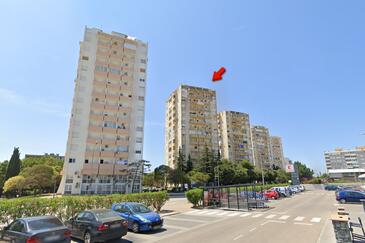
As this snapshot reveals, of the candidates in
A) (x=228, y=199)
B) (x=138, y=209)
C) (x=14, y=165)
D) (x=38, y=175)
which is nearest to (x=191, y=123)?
(x=38, y=175)

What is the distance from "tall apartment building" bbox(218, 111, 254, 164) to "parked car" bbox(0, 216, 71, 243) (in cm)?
8908

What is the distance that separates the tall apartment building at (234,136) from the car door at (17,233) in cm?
8945

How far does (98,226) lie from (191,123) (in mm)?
73182

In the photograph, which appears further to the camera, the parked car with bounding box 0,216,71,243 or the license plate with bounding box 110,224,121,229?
the license plate with bounding box 110,224,121,229

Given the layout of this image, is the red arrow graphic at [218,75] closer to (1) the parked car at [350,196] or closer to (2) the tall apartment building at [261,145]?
(1) the parked car at [350,196]

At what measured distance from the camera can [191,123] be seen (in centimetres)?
8219

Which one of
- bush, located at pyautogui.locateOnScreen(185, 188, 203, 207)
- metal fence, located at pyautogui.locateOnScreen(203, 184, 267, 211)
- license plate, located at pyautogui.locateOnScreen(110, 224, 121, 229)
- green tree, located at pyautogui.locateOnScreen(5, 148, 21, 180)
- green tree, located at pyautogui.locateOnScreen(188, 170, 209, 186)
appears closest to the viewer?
license plate, located at pyautogui.locateOnScreen(110, 224, 121, 229)

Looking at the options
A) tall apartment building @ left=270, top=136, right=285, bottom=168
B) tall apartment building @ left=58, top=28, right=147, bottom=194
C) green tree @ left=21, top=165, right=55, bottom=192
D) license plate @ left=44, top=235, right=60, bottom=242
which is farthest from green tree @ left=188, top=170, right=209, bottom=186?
tall apartment building @ left=270, top=136, right=285, bottom=168

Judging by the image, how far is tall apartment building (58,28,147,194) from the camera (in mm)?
47969

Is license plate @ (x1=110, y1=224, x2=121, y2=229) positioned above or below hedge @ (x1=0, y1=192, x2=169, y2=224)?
below

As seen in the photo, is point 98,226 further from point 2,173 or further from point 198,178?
point 2,173

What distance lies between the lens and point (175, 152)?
81.2 metres

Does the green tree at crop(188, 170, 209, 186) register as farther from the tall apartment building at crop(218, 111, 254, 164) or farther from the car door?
the car door

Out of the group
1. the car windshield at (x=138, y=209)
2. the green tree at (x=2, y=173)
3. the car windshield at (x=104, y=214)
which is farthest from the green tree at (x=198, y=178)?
the car windshield at (x=104, y=214)
